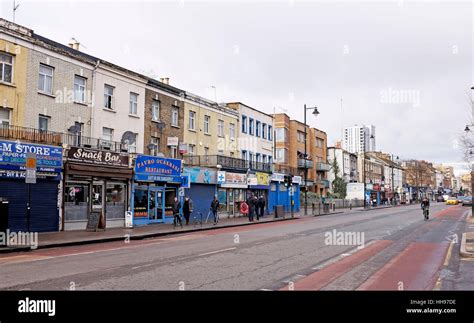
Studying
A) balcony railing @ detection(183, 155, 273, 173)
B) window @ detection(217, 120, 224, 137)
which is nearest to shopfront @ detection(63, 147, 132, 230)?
balcony railing @ detection(183, 155, 273, 173)

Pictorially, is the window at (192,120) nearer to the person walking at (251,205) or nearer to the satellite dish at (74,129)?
the person walking at (251,205)

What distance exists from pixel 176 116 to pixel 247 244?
18051mm

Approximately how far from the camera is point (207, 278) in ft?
30.9

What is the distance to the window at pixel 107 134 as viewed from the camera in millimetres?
25828

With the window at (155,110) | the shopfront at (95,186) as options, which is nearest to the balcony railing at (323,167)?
the window at (155,110)

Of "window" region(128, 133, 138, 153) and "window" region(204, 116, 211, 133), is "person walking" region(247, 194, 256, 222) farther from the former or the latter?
"window" region(128, 133, 138, 153)

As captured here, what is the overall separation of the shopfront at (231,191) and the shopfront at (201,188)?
0.78 metres

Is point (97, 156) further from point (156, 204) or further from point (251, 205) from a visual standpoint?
point (251, 205)

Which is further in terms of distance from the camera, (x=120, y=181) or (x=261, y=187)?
(x=261, y=187)

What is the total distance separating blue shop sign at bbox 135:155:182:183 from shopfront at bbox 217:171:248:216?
5554 mm

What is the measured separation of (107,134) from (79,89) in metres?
3.22

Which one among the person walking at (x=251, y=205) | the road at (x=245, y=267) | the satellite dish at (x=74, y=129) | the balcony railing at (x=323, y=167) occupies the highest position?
the balcony railing at (x=323, y=167)
